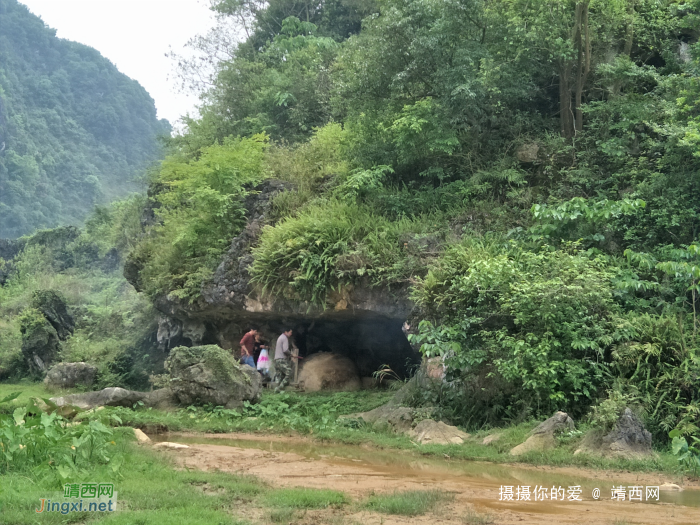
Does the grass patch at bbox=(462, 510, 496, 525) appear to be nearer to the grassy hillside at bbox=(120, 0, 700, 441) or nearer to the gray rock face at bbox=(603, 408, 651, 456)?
the gray rock face at bbox=(603, 408, 651, 456)

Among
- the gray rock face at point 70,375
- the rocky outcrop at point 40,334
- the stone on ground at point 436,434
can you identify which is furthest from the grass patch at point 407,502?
the rocky outcrop at point 40,334

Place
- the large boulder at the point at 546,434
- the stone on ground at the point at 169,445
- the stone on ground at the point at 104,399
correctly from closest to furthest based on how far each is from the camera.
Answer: the large boulder at the point at 546,434 < the stone on ground at the point at 169,445 < the stone on ground at the point at 104,399

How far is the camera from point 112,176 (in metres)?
69.5

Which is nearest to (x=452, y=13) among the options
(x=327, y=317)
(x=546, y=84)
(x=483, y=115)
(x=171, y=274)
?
(x=483, y=115)

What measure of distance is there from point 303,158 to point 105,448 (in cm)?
1265

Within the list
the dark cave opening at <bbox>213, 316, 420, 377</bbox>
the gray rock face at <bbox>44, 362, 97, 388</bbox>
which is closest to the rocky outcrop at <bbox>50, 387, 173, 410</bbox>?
the dark cave opening at <bbox>213, 316, 420, 377</bbox>

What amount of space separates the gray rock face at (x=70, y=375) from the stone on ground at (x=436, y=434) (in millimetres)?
12342

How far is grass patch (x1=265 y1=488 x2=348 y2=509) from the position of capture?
5.94 meters

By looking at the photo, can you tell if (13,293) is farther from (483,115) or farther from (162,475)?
(162,475)

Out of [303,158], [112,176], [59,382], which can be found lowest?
[59,382]

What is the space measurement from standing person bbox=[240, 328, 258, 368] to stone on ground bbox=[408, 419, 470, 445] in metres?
6.70

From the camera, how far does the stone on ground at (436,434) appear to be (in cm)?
1008

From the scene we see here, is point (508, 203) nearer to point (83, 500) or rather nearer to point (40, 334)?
point (83, 500)

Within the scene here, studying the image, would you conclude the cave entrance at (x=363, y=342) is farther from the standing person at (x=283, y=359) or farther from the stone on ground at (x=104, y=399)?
the stone on ground at (x=104, y=399)
